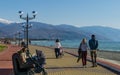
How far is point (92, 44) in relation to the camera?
22141 mm

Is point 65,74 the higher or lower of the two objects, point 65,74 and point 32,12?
the lower

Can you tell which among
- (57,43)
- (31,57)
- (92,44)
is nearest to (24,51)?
(31,57)

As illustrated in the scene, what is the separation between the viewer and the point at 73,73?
17906 mm

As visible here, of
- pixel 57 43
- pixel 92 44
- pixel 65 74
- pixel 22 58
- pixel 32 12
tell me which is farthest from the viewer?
pixel 32 12

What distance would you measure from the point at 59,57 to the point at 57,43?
108cm

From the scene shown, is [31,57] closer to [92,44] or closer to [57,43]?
[92,44]

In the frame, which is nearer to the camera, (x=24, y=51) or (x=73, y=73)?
(x=24, y=51)

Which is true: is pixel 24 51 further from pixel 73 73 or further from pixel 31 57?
pixel 73 73

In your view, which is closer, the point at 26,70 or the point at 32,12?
the point at 26,70

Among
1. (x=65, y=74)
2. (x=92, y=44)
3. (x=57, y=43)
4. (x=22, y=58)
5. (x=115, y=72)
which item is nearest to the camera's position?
(x=22, y=58)

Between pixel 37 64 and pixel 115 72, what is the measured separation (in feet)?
17.8

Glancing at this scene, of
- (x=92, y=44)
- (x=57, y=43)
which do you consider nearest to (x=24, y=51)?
(x=92, y=44)

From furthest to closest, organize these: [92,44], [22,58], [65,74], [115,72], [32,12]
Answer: [32,12]
[92,44]
[115,72]
[65,74]
[22,58]

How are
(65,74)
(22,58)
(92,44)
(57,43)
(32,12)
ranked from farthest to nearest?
(32,12), (57,43), (92,44), (65,74), (22,58)
